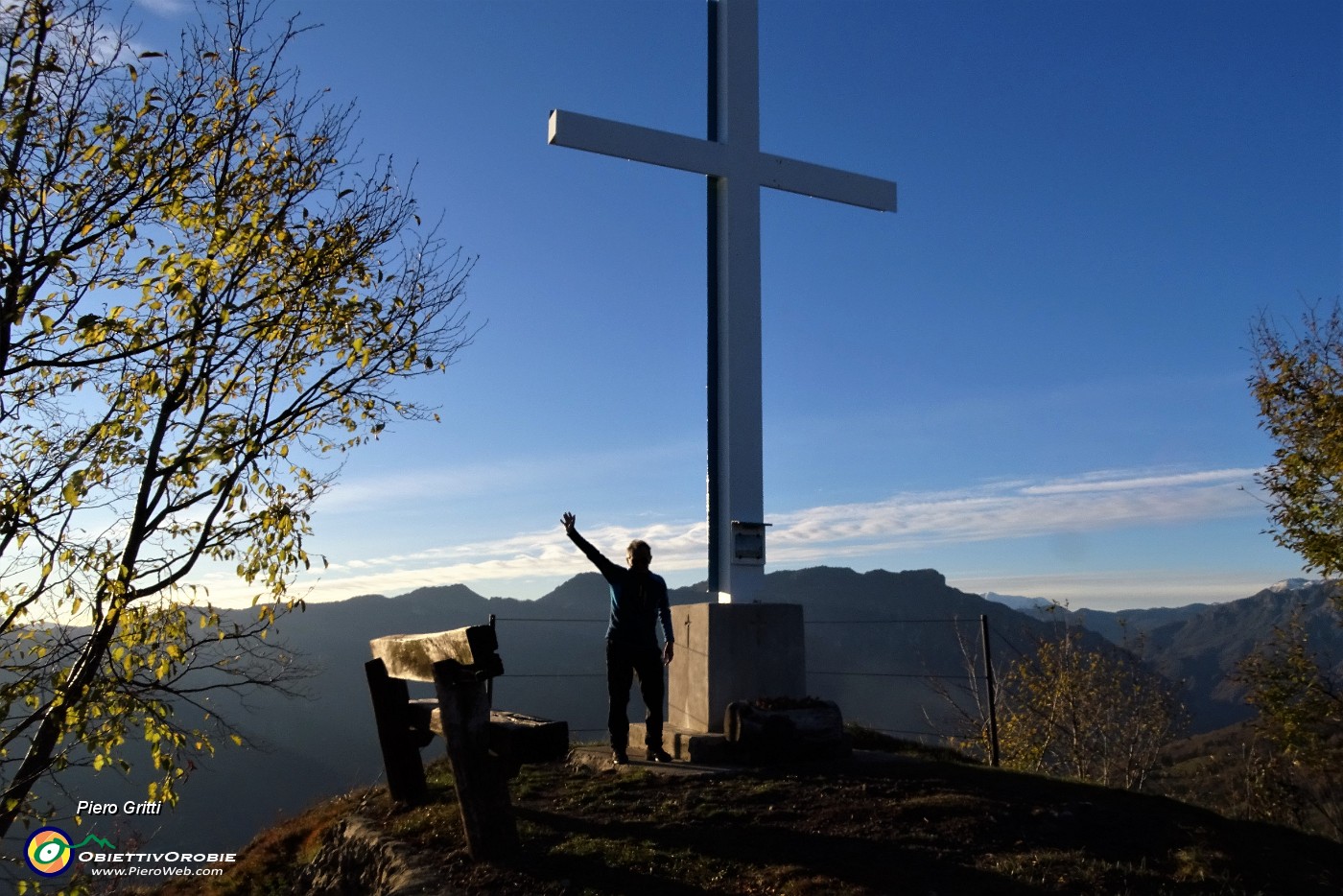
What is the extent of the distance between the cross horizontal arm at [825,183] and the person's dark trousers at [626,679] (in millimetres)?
4683

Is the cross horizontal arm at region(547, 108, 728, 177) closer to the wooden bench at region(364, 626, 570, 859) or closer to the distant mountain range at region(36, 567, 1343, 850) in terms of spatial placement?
the wooden bench at region(364, 626, 570, 859)

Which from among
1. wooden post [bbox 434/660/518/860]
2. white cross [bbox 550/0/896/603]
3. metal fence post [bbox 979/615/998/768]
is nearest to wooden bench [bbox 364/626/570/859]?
wooden post [bbox 434/660/518/860]

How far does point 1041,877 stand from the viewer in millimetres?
5004

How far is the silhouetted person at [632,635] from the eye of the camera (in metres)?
8.05

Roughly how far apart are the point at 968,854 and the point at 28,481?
5153 millimetres

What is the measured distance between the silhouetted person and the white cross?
1.25 meters

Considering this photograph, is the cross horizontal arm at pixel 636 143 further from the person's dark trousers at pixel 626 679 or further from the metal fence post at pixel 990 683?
the metal fence post at pixel 990 683

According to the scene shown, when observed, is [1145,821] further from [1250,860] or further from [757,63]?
[757,63]

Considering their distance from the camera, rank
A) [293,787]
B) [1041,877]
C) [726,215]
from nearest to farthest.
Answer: [1041,877] < [726,215] < [293,787]

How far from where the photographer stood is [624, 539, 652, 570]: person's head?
26.7 feet

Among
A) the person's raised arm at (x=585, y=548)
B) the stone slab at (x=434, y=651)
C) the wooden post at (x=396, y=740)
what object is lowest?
the wooden post at (x=396, y=740)

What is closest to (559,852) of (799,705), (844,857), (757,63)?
(844,857)

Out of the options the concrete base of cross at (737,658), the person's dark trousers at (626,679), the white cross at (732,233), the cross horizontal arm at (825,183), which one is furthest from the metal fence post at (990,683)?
the cross horizontal arm at (825,183)

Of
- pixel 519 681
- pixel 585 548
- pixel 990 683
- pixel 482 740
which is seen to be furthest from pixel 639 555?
pixel 519 681
